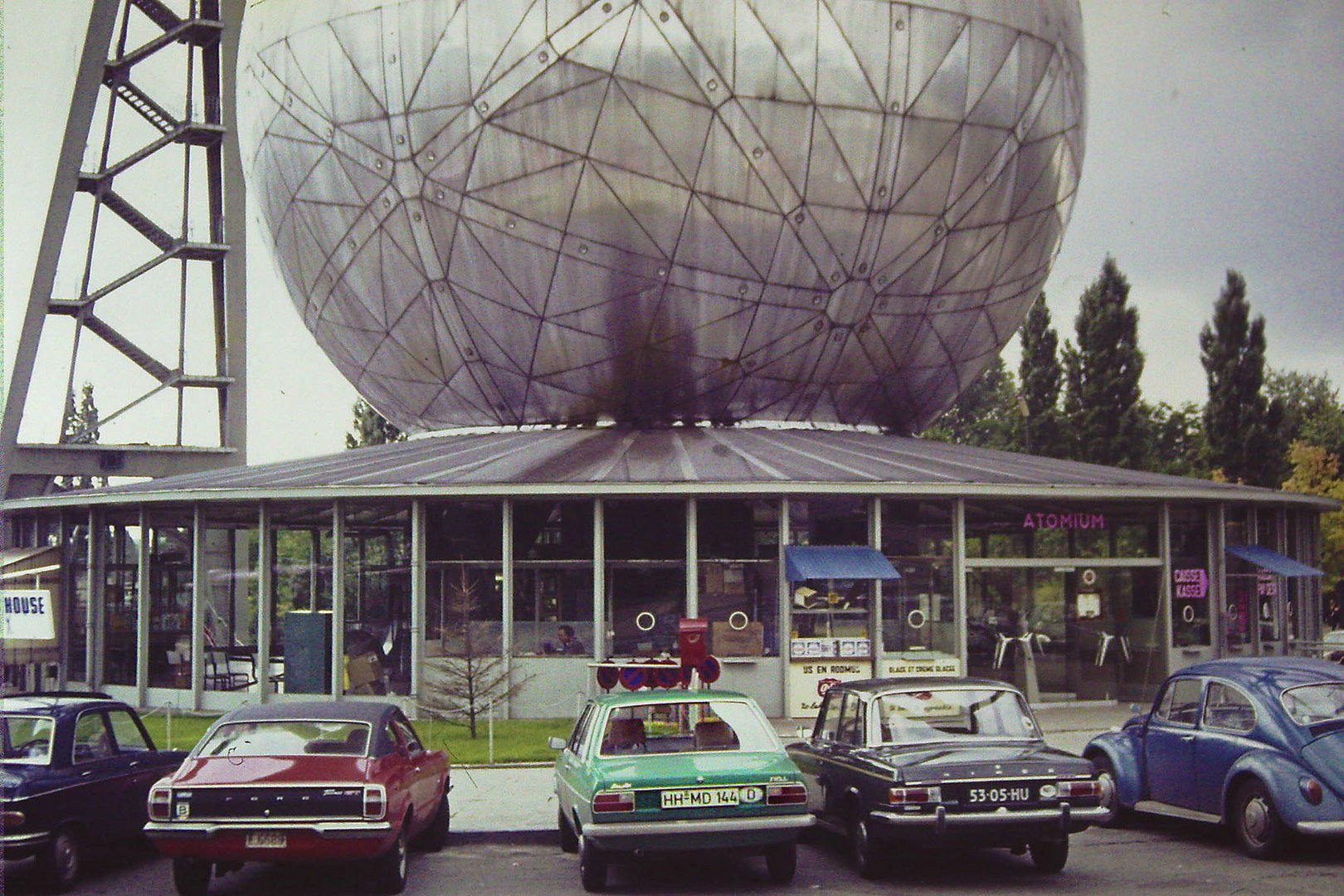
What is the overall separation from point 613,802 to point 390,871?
1649 millimetres

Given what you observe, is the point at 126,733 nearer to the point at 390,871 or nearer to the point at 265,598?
the point at 390,871

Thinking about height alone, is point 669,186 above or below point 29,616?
above

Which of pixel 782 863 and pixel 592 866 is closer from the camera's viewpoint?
pixel 592 866

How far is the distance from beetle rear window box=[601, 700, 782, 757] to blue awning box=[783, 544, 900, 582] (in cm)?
1070

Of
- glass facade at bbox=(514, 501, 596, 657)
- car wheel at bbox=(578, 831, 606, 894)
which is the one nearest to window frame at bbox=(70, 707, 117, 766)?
car wheel at bbox=(578, 831, 606, 894)

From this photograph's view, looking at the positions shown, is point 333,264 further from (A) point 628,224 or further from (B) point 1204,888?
(B) point 1204,888

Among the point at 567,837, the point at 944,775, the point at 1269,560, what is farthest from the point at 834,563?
the point at 944,775

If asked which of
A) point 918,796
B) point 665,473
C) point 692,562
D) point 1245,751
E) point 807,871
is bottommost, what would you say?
point 807,871

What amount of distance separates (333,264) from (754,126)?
27.1ft

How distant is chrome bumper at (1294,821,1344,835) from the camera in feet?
33.9

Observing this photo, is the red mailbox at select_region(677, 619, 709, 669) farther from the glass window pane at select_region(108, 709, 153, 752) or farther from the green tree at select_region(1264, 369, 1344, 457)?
the green tree at select_region(1264, 369, 1344, 457)

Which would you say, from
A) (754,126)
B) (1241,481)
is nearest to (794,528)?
(754,126)

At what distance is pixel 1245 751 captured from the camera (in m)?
11.1

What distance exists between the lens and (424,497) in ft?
71.8
